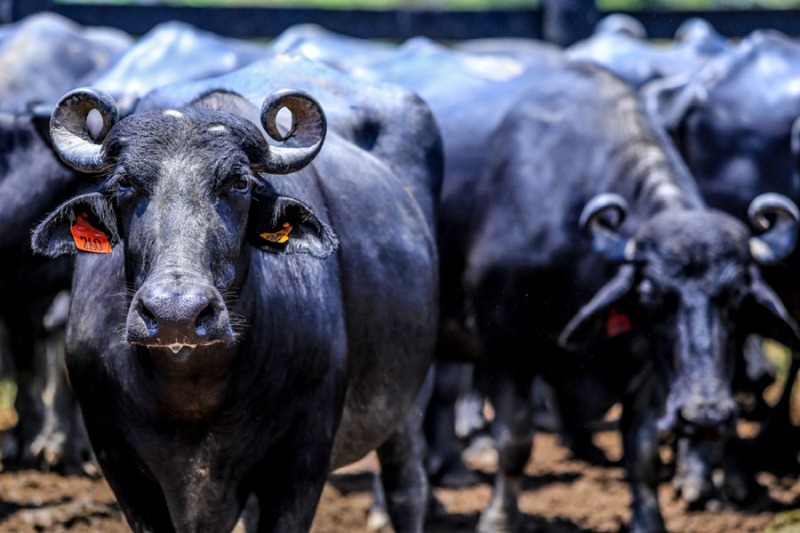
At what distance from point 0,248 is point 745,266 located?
11.7ft

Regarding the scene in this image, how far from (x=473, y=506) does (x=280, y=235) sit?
4031 mm

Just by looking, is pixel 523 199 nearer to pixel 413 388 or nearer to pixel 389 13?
pixel 413 388

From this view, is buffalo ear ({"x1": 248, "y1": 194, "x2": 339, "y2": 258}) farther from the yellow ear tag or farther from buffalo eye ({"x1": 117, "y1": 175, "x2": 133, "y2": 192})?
buffalo eye ({"x1": 117, "y1": 175, "x2": 133, "y2": 192})

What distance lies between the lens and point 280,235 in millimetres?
4602

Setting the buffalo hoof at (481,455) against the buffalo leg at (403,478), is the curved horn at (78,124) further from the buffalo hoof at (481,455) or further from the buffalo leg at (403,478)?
the buffalo hoof at (481,455)

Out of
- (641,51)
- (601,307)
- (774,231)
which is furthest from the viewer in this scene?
(641,51)

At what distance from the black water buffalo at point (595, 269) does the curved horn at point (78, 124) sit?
291 cm

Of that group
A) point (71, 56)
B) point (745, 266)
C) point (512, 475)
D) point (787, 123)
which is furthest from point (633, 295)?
point (71, 56)

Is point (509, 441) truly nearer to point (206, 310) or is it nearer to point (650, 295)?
point (650, 295)

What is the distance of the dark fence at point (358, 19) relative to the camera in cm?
1291

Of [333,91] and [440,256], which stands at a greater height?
[333,91]

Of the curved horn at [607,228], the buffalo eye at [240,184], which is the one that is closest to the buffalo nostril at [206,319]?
the buffalo eye at [240,184]

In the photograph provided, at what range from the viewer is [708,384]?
6445mm

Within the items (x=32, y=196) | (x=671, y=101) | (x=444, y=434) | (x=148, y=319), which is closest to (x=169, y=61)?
(x=32, y=196)
